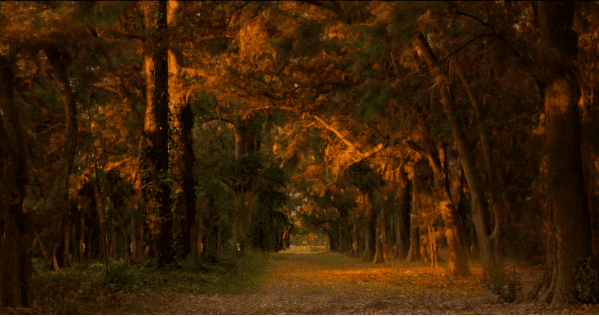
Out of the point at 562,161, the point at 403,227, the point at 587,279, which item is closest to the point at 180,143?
the point at 562,161

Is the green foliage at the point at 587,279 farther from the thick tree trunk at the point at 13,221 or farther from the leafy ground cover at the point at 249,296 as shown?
the thick tree trunk at the point at 13,221

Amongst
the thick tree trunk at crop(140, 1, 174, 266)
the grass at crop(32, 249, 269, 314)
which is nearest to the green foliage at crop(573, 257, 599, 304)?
the grass at crop(32, 249, 269, 314)

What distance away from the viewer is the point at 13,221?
8922 millimetres

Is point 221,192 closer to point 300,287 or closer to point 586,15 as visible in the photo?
point 300,287

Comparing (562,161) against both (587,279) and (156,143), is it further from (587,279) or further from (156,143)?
(156,143)

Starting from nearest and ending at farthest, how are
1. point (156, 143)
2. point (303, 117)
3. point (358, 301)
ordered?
point (358, 301), point (156, 143), point (303, 117)

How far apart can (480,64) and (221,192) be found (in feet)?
50.7

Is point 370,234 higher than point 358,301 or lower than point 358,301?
higher

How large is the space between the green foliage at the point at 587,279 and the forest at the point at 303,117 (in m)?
0.03

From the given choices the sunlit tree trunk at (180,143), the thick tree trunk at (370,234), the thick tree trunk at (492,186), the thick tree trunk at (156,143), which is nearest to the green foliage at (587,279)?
the thick tree trunk at (492,186)

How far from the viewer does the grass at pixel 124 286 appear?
9.78 metres

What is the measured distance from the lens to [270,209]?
110 feet

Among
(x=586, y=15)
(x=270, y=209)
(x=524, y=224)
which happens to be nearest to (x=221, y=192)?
(x=270, y=209)

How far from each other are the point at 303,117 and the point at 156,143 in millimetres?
4815
